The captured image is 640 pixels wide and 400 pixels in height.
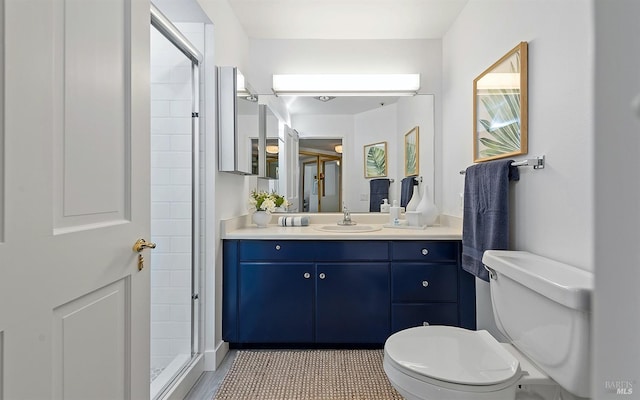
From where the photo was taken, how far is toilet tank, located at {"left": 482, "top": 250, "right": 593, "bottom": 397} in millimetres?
909

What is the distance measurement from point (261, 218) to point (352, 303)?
2.86ft

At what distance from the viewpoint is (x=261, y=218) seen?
235 cm

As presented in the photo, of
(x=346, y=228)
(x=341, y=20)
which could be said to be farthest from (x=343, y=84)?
(x=346, y=228)

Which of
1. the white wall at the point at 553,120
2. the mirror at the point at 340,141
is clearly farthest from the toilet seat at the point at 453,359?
the mirror at the point at 340,141

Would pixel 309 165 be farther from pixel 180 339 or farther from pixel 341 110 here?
pixel 180 339

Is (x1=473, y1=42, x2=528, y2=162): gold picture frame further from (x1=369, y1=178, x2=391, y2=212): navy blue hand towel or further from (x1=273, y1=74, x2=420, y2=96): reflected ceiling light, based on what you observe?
(x1=369, y1=178, x2=391, y2=212): navy blue hand towel

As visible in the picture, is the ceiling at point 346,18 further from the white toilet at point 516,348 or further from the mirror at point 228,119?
the white toilet at point 516,348

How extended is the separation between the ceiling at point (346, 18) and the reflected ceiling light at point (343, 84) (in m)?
0.31

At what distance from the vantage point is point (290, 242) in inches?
80.8

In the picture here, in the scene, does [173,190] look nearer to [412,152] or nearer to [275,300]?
[275,300]

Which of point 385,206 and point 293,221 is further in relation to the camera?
point 385,206

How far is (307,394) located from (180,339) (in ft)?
2.71
